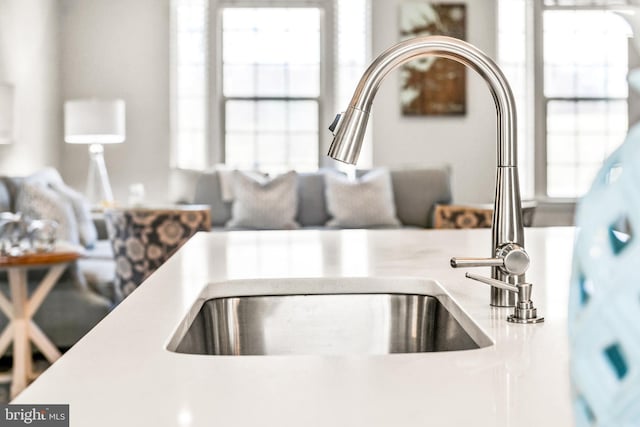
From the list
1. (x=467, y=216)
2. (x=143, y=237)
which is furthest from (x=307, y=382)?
(x=467, y=216)

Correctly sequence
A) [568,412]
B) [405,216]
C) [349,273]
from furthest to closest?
[405,216] → [349,273] → [568,412]

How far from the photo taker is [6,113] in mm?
5387

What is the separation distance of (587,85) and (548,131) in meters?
0.62

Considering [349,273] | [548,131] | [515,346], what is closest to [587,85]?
[548,131]

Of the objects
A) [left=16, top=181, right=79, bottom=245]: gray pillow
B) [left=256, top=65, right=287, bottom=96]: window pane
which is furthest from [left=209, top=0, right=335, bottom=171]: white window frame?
[left=16, top=181, right=79, bottom=245]: gray pillow

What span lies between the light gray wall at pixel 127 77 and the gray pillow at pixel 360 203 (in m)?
2.27

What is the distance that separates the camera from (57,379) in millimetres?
652

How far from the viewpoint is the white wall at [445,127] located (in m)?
7.03

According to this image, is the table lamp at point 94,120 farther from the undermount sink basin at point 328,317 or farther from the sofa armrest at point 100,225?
the undermount sink basin at point 328,317

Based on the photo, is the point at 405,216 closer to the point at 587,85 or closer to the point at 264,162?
the point at 264,162

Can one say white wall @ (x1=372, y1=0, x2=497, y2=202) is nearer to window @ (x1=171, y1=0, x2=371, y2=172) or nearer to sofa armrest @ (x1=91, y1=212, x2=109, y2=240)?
window @ (x1=171, y1=0, x2=371, y2=172)

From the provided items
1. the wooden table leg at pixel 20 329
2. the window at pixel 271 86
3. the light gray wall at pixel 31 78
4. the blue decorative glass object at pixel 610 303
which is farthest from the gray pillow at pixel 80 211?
the blue decorative glass object at pixel 610 303

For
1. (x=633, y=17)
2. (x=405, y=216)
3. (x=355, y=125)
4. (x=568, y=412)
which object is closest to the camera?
(x=633, y=17)

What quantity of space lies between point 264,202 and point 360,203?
0.70 m
